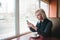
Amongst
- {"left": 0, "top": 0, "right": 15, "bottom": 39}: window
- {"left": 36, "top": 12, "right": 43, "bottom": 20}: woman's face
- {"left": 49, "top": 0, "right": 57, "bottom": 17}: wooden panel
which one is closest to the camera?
{"left": 0, "top": 0, "right": 15, "bottom": 39}: window

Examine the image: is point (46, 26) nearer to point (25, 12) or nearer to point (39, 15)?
point (39, 15)

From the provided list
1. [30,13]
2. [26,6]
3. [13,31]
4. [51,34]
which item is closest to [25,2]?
[26,6]

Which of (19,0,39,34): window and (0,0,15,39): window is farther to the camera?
(19,0,39,34): window

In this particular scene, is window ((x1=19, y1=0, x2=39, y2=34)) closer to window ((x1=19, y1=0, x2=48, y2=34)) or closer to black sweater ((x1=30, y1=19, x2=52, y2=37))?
window ((x1=19, y1=0, x2=48, y2=34))

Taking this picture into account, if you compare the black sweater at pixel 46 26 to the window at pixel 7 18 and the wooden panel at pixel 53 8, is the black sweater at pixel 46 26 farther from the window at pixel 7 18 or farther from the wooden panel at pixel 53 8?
the wooden panel at pixel 53 8

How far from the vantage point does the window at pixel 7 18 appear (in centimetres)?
233

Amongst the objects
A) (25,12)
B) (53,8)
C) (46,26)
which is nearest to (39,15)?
(46,26)

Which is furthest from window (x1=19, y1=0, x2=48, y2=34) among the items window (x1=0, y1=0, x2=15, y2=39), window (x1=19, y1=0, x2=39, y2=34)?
window (x1=0, y1=0, x2=15, y2=39)

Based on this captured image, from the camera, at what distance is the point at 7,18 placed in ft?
8.23

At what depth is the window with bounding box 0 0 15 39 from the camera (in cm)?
233

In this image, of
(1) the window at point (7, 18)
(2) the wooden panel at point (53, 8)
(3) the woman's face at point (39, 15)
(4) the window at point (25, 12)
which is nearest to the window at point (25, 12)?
(4) the window at point (25, 12)

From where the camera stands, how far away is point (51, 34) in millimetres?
2621

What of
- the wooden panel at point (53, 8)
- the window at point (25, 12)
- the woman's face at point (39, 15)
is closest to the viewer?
the woman's face at point (39, 15)

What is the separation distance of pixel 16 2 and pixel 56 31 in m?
1.04
